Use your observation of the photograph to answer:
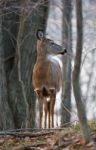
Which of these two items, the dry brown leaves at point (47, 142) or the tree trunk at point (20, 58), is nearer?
the dry brown leaves at point (47, 142)

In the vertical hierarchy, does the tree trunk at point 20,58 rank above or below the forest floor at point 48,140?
above

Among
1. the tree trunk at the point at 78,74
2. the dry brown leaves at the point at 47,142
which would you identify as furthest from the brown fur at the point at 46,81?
the tree trunk at the point at 78,74

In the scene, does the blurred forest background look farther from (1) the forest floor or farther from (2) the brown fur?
(1) the forest floor

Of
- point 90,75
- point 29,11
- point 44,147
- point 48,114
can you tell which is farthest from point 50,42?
point 90,75

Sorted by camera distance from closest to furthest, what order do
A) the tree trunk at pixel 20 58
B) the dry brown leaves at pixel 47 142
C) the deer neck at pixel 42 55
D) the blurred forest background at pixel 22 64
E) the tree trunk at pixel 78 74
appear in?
the tree trunk at pixel 78 74 < the dry brown leaves at pixel 47 142 < the deer neck at pixel 42 55 < the blurred forest background at pixel 22 64 < the tree trunk at pixel 20 58

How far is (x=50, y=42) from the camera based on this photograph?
12.0 metres

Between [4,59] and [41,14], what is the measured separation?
138cm

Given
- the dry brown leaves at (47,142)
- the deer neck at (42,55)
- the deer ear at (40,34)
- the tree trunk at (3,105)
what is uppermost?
the deer ear at (40,34)

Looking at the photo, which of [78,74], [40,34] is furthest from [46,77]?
[78,74]

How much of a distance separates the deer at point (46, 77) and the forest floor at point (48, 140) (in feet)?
9.09

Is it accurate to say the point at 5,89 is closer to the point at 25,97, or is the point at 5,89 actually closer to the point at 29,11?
the point at 25,97

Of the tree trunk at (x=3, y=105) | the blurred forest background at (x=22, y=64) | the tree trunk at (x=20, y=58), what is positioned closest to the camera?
the tree trunk at (x=3, y=105)

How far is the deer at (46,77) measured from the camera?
11430 millimetres

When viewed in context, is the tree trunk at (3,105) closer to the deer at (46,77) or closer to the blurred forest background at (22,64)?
the blurred forest background at (22,64)
